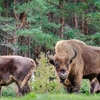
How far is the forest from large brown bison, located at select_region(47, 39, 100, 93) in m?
19.1

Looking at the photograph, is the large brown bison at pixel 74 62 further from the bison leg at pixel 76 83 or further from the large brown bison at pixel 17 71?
the large brown bison at pixel 17 71

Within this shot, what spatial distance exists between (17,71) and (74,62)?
211cm

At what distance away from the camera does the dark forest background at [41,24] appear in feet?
121

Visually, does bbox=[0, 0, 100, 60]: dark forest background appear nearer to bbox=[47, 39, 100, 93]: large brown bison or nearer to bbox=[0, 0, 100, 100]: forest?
bbox=[0, 0, 100, 100]: forest

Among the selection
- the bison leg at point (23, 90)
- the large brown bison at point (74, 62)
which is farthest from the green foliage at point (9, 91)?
the large brown bison at point (74, 62)

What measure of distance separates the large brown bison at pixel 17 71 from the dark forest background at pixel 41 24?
19693mm

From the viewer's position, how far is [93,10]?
46.8 m

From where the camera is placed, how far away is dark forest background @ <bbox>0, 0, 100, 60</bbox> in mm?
36812

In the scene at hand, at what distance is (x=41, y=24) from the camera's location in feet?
129

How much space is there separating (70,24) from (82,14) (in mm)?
5205

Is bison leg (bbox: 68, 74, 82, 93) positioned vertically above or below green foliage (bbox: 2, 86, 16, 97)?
above

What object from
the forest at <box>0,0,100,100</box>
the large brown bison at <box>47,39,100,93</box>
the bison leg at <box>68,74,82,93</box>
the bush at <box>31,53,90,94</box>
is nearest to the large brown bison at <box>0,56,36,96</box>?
the large brown bison at <box>47,39,100,93</box>

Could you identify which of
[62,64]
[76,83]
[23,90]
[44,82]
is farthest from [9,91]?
[62,64]

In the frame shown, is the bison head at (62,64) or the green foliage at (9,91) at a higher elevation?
the bison head at (62,64)
